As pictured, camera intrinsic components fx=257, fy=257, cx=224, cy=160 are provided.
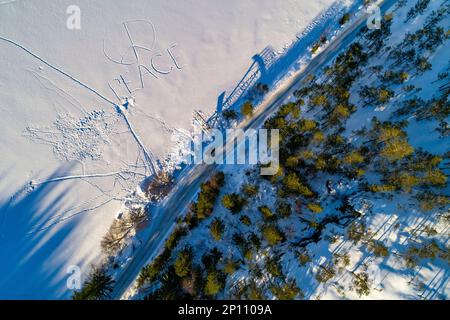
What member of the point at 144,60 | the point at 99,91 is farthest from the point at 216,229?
the point at 144,60

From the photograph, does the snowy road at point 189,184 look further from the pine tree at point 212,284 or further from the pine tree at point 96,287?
the pine tree at point 212,284

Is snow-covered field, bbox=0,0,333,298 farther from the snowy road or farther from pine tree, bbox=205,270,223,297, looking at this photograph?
pine tree, bbox=205,270,223,297

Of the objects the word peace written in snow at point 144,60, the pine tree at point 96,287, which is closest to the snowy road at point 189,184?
the pine tree at point 96,287

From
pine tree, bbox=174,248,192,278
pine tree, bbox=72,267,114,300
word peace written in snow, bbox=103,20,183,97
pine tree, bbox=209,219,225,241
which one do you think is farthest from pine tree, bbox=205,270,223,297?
word peace written in snow, bbox=103,20,183,97

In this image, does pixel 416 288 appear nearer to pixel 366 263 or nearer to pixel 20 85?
pixel 366 263
